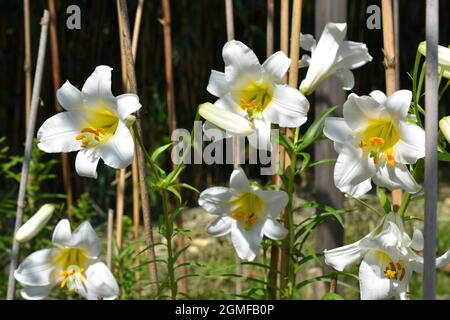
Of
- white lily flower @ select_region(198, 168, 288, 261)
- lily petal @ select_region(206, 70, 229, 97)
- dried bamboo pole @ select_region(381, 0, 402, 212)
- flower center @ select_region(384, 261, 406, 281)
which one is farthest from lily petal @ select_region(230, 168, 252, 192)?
dried bamboo pole @ select_region(381, 0, 402, 212)

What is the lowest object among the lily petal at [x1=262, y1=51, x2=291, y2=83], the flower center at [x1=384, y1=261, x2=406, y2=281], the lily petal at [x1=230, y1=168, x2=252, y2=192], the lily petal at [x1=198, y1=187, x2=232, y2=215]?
the flower center at [x1=384, y1=261, x2=406, y2=281]

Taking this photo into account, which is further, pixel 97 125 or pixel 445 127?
pixel 97 125

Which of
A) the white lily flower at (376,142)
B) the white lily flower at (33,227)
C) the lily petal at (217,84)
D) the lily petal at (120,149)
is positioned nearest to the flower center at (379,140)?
the white lily flower at (376,142)

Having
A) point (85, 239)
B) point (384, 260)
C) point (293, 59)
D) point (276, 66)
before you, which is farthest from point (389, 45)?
point (85, 239)

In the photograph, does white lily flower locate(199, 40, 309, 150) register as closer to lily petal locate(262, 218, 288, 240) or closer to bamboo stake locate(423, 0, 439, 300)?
lily petal locate(262, 218, 288, 240)

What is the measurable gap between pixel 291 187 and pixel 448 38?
3216 mm

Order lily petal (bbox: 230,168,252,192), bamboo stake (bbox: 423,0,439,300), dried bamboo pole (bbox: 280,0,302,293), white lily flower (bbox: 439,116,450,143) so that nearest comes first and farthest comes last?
1. bamboo stake (bbox: 423,0,439,300)
2. white lily flower (bbox: 439,116,450,143)
3. lily petal (bbox: 230,168,252,192)
4. dried bamboo pole (bbox: 280,0,302,293)

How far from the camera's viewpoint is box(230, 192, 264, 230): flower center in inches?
46.3

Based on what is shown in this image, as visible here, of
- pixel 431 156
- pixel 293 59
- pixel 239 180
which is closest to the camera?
pixel 431 156

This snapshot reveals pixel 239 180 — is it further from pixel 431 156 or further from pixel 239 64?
pixel 431 156

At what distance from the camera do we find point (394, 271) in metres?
1.15

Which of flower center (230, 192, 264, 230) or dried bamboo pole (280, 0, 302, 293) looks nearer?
flower center (230, 192, 264, 230)

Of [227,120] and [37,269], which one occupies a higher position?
[227,120]

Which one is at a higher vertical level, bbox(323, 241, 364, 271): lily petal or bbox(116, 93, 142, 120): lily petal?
bbox(116, 93, 142, 120): lily petal
